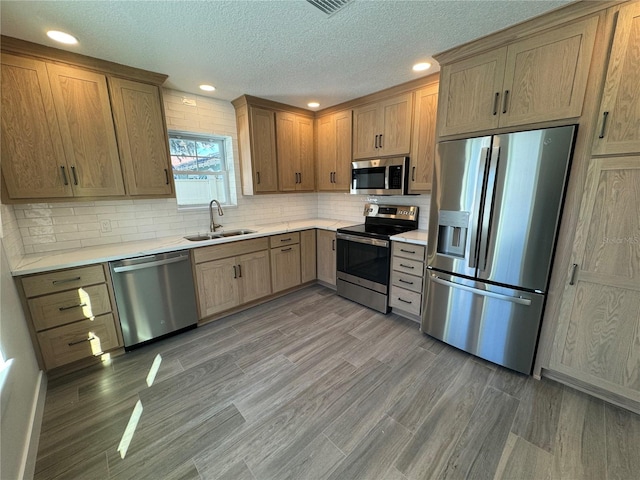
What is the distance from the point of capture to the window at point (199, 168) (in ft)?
10.0

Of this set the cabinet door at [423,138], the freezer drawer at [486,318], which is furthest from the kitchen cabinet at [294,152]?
the freezer drawer at [486,318]

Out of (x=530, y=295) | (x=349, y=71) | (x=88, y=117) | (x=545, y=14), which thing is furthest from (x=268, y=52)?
(x=530, y=295)

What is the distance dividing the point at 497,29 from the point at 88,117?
3233 millimetres

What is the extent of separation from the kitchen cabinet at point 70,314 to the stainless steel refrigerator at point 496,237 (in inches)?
113

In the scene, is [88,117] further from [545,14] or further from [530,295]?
[530,295]

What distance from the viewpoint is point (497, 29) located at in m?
1.81

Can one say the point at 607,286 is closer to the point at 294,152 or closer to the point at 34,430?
the point at 294,152

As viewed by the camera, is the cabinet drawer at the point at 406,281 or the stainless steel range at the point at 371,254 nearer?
the cabinet drawer at the point at 406,281

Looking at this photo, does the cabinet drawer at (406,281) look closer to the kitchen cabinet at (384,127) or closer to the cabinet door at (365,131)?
the kitchen cabinet at (384,127)

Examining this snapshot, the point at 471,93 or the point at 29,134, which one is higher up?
the point at 471,93

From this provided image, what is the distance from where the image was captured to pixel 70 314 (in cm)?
204

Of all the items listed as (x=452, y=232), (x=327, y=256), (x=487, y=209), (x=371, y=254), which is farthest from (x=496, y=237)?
(x=327, y=256)

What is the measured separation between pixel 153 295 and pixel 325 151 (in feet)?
9.03

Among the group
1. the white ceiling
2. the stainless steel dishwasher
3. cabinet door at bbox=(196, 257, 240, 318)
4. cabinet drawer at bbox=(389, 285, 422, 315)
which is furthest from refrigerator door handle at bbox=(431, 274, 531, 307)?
the stainless steel dishwasher
